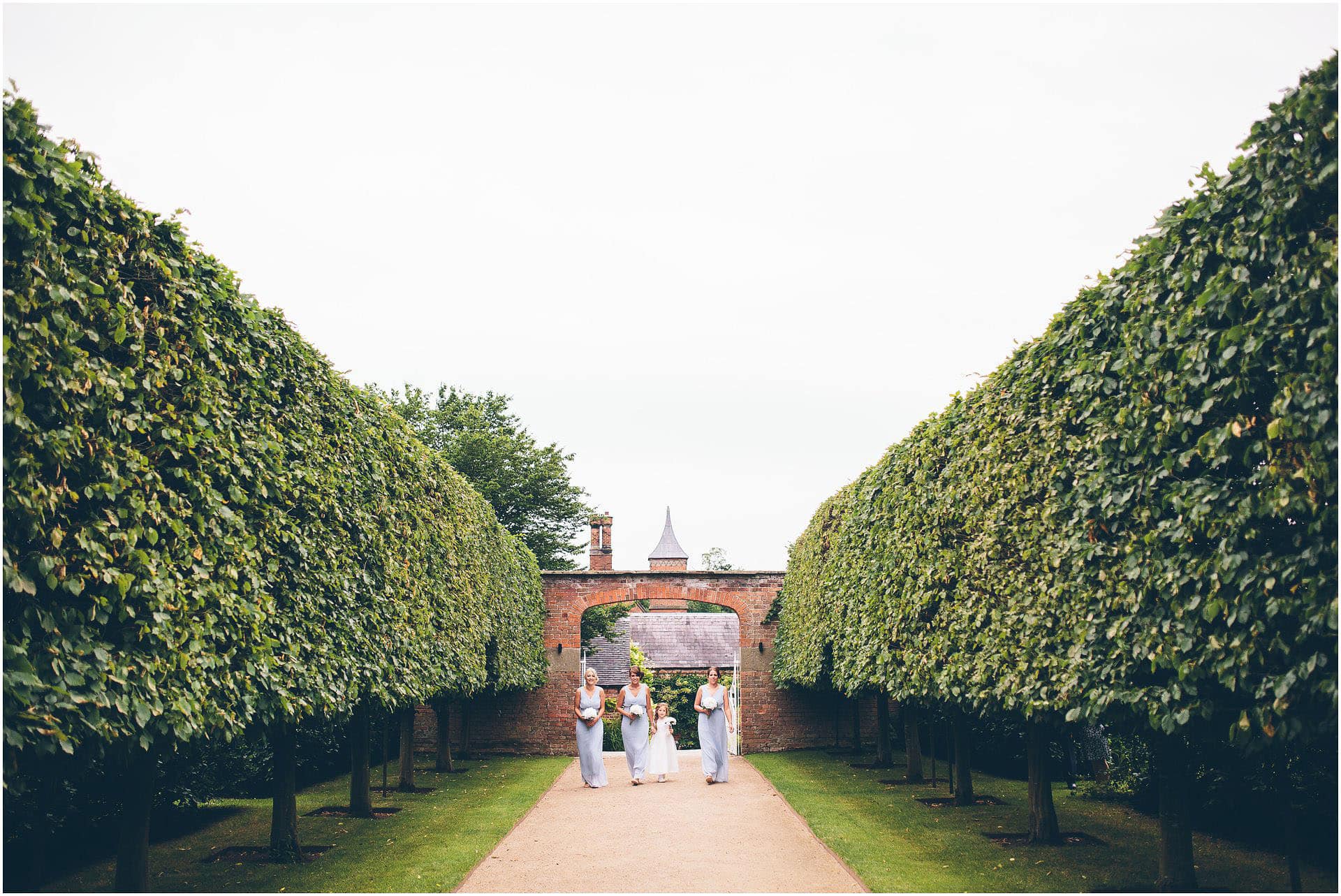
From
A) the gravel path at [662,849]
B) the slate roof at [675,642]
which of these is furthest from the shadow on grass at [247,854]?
the slate roof at [675,642]

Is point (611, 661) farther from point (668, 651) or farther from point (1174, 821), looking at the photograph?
point (1174, 821)

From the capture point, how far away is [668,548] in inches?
2648

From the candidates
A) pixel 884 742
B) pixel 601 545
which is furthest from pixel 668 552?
pixel 884 742

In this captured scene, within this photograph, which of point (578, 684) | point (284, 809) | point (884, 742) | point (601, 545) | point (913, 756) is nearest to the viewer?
point (284, 809)

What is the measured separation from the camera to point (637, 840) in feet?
32.9

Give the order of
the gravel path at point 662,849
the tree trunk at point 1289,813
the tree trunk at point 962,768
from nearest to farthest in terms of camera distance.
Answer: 1. the tree trunk at point 1289,813
2. the gravel path at point 662,849
3. the tree trunk at point 962,768

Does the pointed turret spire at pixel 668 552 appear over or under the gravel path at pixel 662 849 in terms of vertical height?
over

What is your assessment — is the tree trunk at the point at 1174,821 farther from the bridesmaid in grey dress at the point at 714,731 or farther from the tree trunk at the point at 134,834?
the bridesmaid in grey dress at the point at 714,731

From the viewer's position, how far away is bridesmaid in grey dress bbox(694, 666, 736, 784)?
1569cm

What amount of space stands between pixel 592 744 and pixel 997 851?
713 cm

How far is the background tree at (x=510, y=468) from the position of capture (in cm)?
3419

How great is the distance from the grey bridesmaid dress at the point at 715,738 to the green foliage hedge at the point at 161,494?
6.72m

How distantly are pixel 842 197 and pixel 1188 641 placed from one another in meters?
4.85

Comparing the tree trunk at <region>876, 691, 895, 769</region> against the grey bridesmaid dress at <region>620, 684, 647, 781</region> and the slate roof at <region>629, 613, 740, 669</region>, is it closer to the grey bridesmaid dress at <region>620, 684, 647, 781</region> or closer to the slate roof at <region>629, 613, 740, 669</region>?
the grey bridesmaid dress at <region>620, 684, 647, 781</region>
